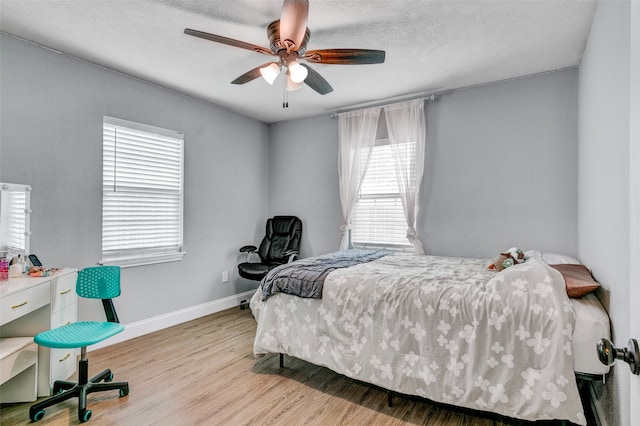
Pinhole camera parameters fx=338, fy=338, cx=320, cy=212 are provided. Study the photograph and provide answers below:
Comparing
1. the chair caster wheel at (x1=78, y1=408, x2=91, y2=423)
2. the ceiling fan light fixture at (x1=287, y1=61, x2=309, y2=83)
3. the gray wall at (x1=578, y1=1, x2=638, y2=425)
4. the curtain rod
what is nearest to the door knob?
the gray wall at (x1=578, y1=1, x2=638, y2=425)

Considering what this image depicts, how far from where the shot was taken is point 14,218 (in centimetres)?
253

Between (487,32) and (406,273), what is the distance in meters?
1.87

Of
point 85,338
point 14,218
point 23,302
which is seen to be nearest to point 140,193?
point 14,218

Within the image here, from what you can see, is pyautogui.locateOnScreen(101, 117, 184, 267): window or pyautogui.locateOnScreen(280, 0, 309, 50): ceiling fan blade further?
pyautogui.locateOnScreen(101, 117, 184, 267): window

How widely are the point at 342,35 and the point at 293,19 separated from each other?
0.71 metres

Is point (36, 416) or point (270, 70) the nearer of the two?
point (36, 416)

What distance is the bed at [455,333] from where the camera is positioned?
5.63ft

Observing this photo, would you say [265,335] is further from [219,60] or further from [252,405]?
[219,60]

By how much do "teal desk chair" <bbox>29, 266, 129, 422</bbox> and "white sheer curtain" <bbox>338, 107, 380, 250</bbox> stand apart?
258 cm

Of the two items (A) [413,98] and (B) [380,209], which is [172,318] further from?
(A) [413,98]

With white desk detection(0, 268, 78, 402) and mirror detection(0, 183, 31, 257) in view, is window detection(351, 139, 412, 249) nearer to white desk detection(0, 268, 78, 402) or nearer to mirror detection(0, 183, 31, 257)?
white desk detection(0, 268, 78, 402)

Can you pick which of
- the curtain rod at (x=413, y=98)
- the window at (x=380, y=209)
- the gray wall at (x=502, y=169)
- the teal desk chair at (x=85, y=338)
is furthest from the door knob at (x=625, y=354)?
the curtain rod at (x=413, y=98)

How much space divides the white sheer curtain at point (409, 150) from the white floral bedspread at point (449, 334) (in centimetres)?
123

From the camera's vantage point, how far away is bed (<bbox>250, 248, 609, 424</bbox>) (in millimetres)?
1716
